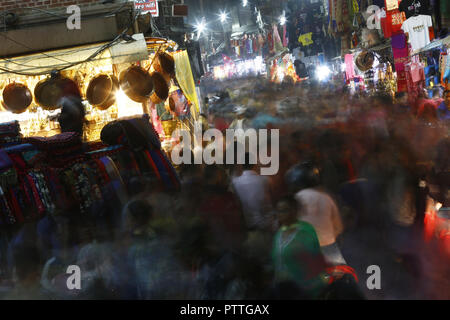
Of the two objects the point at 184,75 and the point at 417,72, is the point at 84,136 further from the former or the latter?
the point at 417,72

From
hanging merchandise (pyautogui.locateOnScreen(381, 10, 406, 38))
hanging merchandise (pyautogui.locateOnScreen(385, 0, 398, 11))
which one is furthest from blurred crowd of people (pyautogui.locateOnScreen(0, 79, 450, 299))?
hanging merchandise (pyautogui.locateOnScreen(385, 0, 398, 11))

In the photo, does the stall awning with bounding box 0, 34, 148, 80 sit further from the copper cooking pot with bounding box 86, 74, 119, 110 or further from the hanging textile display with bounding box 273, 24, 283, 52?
the hanging textile display with bounding box 273, 24, 283, 52

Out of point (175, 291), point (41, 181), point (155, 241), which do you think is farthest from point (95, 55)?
point (175, 291)

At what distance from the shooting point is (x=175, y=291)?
3564 mm

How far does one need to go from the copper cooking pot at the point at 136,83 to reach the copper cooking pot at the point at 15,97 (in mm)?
2034

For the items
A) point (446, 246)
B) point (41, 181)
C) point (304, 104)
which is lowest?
point (446, 246)

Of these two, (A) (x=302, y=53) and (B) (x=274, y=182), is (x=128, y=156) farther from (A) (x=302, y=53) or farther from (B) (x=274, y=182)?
(A) (x=302, y=53)

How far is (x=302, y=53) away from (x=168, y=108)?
67.0ft

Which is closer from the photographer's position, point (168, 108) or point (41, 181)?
point (41, 181)

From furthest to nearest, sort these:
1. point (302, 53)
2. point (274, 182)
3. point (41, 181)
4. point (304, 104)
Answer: point (302, 53), point (304, 104), point (274, 182), point (41, 181)

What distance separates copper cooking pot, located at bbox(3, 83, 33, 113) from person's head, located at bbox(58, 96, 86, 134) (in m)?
0.85

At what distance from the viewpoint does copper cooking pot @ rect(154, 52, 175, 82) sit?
844 centimetres

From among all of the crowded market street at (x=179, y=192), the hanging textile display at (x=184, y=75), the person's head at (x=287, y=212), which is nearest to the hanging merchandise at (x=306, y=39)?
the crowded market street at (x=179, y=192)

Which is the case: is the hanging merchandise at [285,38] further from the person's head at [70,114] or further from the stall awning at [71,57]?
the person's head at [70,114]
